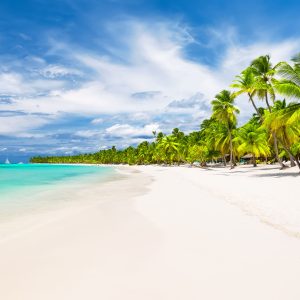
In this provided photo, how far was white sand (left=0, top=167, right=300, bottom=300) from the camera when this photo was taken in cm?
424

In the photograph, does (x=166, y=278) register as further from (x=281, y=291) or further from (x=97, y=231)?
(x=97, y=231)

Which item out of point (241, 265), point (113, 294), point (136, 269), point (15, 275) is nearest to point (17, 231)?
point (15, 275)

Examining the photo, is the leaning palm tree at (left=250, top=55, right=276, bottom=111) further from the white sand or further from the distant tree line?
the white sand

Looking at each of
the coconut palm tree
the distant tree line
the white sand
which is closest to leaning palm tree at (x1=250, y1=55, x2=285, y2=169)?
the distant tree line

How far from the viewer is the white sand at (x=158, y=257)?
4.24m

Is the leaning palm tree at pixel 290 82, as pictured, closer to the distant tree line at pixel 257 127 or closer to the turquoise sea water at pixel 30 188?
the distant tree line at pixel 257 127

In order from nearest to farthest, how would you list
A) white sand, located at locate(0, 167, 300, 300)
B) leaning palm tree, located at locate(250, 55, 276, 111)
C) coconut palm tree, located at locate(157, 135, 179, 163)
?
white sand, located at locate(0, 167, 300, 300), leaning palm tree, located at locate(250, 55, 276, 111), coconut palm tree, located at locate(157, 135, 179, 163)

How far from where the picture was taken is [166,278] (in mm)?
4652

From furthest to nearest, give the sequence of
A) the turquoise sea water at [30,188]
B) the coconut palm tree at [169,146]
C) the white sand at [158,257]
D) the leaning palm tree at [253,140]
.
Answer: the coconut palm tree at [169,146] < the leaning palm tree at [253,140] < the turquoise sea water at [30,188] < the white sand at [158,257]

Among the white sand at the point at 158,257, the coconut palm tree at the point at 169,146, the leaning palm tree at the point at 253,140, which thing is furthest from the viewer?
the coconut palm tree at the point at 169,146

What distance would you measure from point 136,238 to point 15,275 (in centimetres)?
284

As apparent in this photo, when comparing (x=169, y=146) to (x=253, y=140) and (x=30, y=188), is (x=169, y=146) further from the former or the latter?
(x=30, y=188)

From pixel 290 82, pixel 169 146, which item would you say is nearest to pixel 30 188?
pixel 290 82

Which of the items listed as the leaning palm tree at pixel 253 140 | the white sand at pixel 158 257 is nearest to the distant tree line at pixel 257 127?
the leaning palm tree at pixel 253 140
